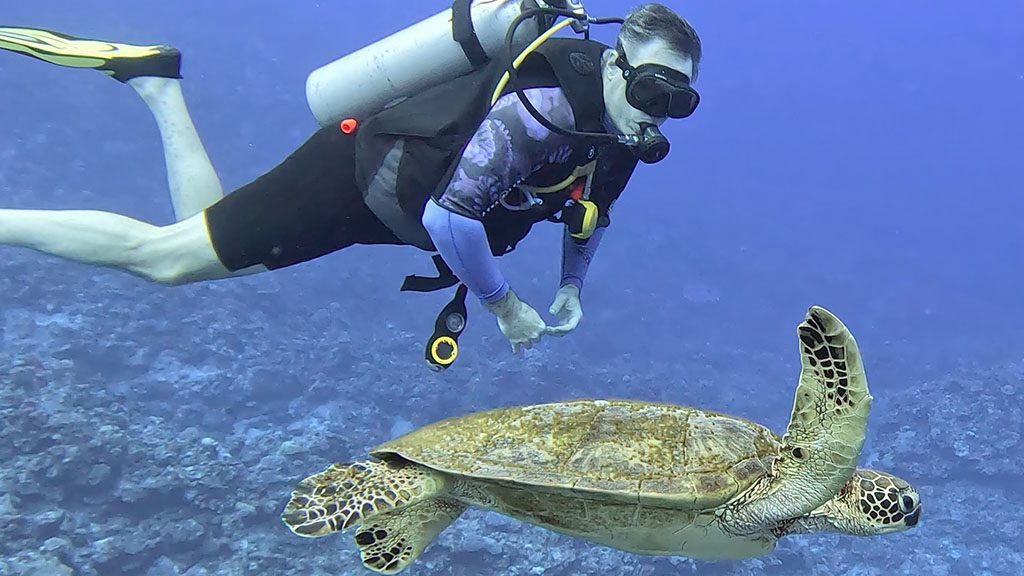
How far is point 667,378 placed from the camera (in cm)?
1545

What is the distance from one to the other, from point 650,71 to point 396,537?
2.41 meters

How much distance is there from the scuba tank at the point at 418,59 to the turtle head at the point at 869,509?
2.45 metres

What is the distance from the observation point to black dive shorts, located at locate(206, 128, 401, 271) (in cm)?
340

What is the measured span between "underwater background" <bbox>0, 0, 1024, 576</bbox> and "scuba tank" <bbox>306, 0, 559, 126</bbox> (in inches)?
184

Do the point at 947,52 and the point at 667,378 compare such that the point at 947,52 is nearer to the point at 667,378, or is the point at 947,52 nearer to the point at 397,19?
the point at 397,19

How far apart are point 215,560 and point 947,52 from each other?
130 metres

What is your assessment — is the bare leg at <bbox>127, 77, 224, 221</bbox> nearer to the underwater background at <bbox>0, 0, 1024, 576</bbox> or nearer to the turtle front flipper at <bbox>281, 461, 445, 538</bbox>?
the turtle front flipper at <bbox>281, 461, 445, 538</bbox>

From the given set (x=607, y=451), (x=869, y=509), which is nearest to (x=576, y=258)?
(x=607, y=451)

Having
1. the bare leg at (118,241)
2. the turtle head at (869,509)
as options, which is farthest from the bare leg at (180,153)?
the turtle head at (869,509)

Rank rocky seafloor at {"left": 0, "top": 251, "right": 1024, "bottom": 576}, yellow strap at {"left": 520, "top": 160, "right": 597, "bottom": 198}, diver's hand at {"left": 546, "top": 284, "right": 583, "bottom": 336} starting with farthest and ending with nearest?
1. rocky seafloor at {"left": 0, "top": 251, "right": 1024, "bottom": 576}
2. diver's hand at {"left": 546, "top": 284, "right": 583, "bottom": 336}
3. yellow strap at {"left": 520, "top": 160, "right": 597, "bottom": 198}

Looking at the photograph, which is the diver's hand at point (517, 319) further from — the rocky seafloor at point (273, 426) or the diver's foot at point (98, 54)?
the rocky seafloor at point (273, 426)

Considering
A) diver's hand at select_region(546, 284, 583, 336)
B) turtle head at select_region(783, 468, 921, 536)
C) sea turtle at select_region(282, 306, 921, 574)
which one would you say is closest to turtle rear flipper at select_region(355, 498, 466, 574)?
sea turtle at select_region(282, 306, 921, 574)

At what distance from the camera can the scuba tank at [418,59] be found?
3.25 m

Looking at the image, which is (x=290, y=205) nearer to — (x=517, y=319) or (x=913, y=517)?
(x=517, y=319)
